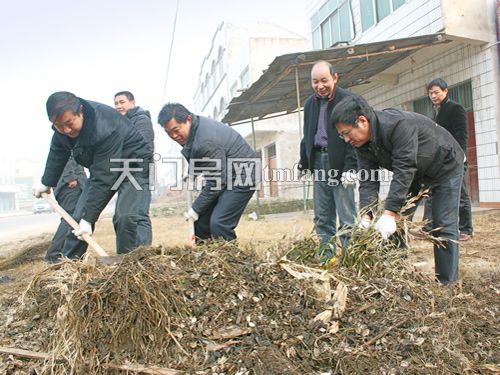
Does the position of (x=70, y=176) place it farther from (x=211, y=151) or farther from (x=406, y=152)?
(x=406, y=152)

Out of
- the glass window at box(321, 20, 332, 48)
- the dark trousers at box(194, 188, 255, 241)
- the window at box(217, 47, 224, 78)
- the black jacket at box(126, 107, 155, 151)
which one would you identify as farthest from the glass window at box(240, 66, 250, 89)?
the dark trousers at box(194, 188, 255, 241)

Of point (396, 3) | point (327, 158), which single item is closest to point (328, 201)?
point (327, 158)

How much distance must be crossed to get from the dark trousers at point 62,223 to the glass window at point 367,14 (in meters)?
8.49

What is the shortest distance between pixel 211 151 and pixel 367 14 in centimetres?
884

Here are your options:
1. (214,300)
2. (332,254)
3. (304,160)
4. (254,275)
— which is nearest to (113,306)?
(214,300)

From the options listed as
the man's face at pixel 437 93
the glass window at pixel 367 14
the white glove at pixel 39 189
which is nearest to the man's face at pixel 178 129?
the white glove at pixel 39 189

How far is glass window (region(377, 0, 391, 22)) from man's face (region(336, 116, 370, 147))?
27.4 feet

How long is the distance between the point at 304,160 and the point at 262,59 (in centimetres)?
1839

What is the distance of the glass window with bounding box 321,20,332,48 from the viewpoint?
12320mm

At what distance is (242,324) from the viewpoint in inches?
68.9

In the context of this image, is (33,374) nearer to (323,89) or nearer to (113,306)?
(113,306)

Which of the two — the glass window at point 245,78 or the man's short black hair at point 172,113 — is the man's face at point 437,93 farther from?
the glass window at point 245,78

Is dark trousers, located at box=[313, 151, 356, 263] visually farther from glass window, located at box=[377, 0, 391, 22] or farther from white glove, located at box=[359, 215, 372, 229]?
glass window, located at box=[377, 0, 391, 22]

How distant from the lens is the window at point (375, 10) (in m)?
9.46
